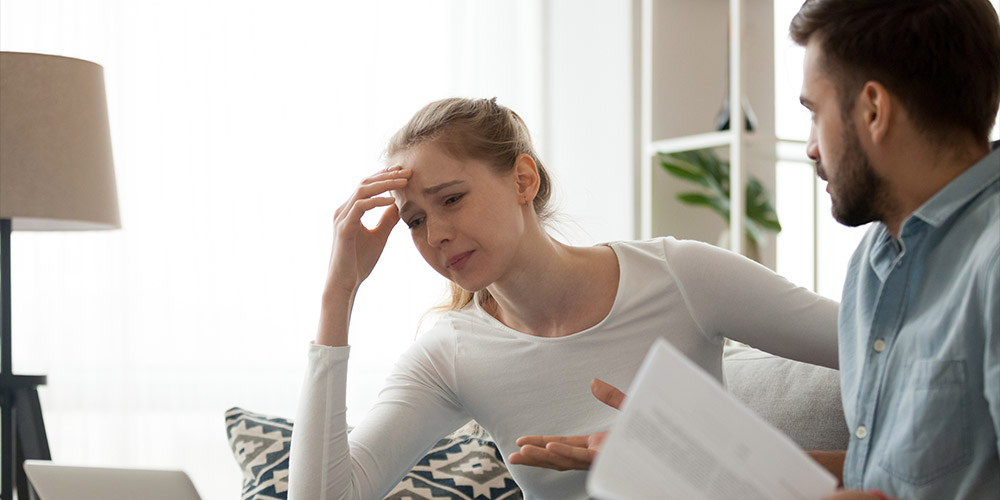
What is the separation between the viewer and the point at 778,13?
2.82m

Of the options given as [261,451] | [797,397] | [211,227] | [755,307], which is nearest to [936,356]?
[755,307]

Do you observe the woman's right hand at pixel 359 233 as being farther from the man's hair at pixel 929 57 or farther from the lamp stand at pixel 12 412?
the lamp stand at pixel 12 412

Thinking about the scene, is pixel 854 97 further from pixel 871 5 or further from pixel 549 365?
pixel 549 365

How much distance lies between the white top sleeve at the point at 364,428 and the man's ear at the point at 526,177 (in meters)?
0.30

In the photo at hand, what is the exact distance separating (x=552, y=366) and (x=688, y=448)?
823mm

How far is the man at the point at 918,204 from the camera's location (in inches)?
34.8

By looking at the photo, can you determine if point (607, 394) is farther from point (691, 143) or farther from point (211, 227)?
point (211, 227)

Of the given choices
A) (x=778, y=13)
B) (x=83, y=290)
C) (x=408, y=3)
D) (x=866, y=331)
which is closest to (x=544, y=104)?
(x=408, y=3)

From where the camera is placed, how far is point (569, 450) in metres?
1.12

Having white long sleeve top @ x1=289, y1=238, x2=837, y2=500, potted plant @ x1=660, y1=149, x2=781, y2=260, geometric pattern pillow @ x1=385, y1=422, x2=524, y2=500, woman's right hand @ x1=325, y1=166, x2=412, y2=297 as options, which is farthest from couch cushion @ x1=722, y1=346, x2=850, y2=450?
potted plant @ x1=660, y1=149, x2=781, y2=260

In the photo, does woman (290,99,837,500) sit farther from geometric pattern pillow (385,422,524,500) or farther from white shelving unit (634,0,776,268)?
white shelving unit (634,0,776,268)

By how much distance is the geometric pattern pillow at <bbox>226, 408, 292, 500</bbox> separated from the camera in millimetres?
1647

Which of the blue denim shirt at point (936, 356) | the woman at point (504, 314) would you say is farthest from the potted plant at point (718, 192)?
the blue denim shirt at point (936, 356)

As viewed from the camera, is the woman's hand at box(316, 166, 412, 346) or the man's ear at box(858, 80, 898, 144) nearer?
the man's ear at box(858, 80, 898, 144)
